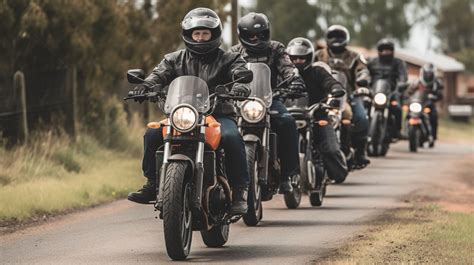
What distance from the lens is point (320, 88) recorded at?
1850 cm

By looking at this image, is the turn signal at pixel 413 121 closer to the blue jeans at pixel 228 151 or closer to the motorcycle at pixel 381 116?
the motorcycle at pixel 381 116

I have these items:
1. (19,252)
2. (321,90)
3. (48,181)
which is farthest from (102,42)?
(19,252)

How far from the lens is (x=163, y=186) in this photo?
39.0ft

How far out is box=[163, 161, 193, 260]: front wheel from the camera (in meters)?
11.8

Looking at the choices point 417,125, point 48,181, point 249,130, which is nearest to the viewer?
point 249,130

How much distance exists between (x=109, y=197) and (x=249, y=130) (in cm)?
452

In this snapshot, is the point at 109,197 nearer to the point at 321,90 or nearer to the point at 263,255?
the point at 321,90

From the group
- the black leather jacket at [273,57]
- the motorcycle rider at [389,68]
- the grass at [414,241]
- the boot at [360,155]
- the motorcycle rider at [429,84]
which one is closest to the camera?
the grass at [414,241]

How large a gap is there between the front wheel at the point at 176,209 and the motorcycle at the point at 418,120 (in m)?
22.3

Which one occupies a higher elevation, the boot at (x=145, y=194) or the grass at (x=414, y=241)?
the boot at (x=145, y=194)

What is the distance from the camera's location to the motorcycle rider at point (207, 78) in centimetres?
1283

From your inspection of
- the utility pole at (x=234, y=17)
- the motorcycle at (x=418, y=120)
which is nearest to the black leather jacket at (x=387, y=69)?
the utility pole at (x=234, y=17)

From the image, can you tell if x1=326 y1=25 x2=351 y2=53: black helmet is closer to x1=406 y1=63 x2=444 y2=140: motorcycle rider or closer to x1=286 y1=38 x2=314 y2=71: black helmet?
x1=286 y1=38 x2=314 y2=71: black helmet

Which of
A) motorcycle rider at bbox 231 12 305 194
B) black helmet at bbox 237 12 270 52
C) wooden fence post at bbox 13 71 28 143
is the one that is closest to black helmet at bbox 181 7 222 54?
motorcycle rider at bbox 231 12 305 194
